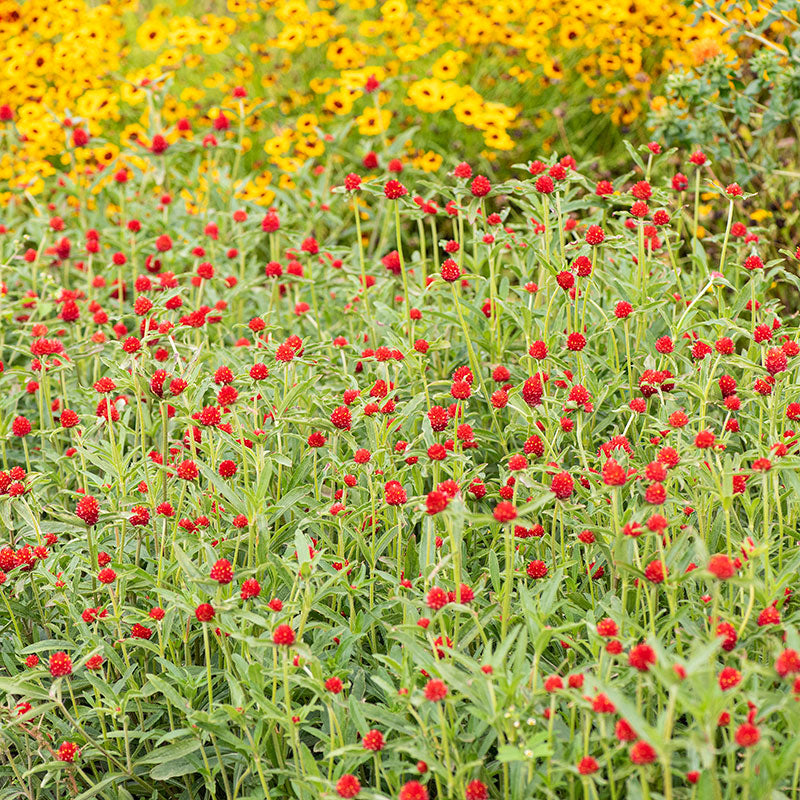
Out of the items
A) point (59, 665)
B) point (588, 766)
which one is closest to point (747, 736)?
point (588, 766)

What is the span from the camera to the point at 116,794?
2059mm

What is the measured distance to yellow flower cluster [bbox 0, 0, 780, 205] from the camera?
4.92 m

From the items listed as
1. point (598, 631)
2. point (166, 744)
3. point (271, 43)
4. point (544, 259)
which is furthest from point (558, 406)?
point (271, 43)

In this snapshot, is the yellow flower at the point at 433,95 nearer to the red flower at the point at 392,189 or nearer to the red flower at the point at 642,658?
the red flower at the point at 392,189

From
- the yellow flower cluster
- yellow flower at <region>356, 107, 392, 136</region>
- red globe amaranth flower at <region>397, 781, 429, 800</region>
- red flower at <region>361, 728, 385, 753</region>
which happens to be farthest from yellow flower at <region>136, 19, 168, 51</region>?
red globe amaranth flower at <region>397, 781, 429, 800</region>

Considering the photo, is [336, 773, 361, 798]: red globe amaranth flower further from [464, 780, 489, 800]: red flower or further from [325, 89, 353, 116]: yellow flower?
[325, 89, 353, 116]: yellow flower

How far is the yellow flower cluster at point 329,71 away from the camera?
4922mm

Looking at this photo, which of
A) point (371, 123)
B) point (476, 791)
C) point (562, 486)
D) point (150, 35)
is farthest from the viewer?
point (150, 35)

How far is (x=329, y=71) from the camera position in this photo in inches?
234

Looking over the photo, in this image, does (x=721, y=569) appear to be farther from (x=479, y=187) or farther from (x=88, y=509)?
(x=479, y=187)

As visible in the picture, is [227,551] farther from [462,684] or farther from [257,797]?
[462,684]

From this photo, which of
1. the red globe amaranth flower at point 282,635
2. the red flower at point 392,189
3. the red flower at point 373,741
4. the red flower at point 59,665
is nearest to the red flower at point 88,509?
the red flower at point 59,665

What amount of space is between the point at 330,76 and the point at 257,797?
487 cm

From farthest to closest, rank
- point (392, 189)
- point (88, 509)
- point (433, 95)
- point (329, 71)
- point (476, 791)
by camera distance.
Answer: point (329, 71)
point (433, 95)
point (392, 189)
point (88, 509)
point (476, 791)
